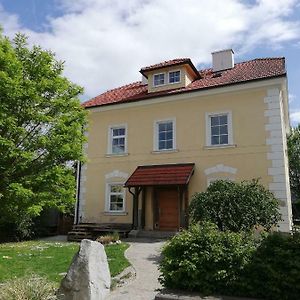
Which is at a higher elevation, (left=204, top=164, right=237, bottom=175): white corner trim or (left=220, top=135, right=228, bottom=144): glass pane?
(left=220, top=135, right=228, bottom=144): glass pane

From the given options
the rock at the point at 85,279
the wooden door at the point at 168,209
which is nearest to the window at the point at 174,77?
the wooden door at the point at 168,209

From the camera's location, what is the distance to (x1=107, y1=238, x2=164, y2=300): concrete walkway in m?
6.49

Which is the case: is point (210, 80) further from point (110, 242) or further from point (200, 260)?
point (200, 260)

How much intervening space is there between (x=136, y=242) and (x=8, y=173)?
6244 millimetres

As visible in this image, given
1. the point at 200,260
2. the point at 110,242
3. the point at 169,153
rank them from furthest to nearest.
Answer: the point at 169,153 → the point at 110,242 → the point at 200,260

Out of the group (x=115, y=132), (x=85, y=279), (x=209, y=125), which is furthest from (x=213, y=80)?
(x=85, y=279)

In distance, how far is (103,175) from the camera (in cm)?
1845

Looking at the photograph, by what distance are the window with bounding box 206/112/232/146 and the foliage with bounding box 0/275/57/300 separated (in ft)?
38.3

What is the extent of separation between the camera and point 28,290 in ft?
18.0

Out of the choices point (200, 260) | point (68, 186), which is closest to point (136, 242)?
point (68, 186)

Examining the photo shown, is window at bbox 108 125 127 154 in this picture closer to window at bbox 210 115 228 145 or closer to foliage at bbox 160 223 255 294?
window at bbox 210 115 228 145

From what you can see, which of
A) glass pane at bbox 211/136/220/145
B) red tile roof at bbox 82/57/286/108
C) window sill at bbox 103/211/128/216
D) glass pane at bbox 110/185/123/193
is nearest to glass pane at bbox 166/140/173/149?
glass pane at bbox 211/136/220/145

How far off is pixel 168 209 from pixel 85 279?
11363 mm

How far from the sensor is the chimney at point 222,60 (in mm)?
19141
